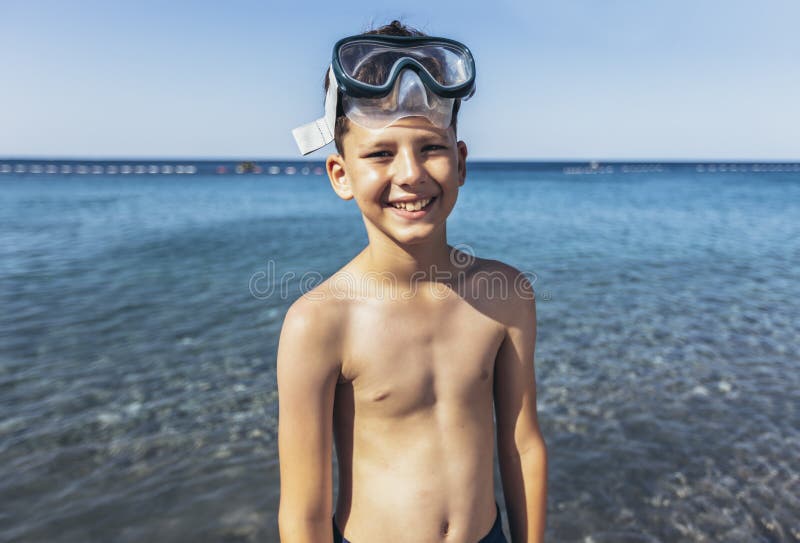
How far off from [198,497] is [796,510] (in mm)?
4396

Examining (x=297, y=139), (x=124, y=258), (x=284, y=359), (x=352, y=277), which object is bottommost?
(x=124, y=258)

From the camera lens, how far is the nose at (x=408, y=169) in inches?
61.7

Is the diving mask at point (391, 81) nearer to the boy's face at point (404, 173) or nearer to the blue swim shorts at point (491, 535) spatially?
the boy's face at point (404, 173)

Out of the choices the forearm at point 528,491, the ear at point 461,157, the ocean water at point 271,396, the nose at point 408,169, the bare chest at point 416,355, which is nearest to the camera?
A: the nose at point 408,169

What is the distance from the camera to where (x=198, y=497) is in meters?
3.99

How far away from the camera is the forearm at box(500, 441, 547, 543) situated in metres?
1.96

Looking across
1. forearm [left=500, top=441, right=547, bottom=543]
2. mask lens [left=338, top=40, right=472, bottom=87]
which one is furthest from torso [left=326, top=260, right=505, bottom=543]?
mask lens [left=338, top=40, right=472, bottom=87]

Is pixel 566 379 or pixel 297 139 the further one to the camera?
pixel 566 379

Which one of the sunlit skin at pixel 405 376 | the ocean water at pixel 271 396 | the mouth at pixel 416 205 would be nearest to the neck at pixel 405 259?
the sunlit skin at pixel 405 376

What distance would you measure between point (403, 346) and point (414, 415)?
0.79 ft

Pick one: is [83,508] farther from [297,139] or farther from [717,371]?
[717,371]

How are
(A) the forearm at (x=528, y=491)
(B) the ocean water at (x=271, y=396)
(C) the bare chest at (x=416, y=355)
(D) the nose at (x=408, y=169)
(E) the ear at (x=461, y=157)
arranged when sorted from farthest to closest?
(B) the ocean water at (x=271, y=396) < (A) the forearm at (x=528, y=491) < (E) the ear at (x=461, y=157) < (C) the bare chest at (x=416, y=355) < (D) the nose at (x=408, y=169)

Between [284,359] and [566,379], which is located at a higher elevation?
[284,359]

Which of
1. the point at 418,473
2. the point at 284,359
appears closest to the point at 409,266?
the point at 284,359
